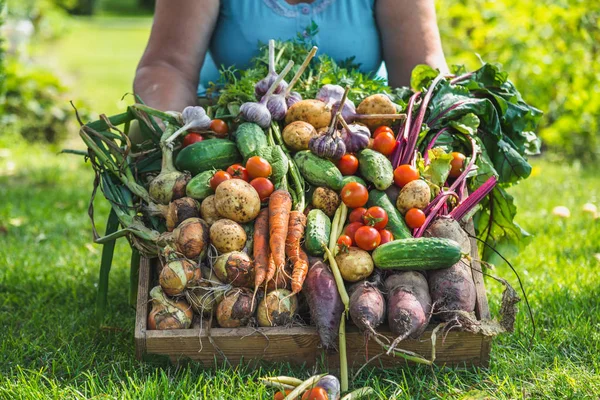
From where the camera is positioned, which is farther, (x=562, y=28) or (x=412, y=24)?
(x=562, y=28)

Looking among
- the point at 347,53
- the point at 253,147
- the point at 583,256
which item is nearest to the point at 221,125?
the point at 253,147

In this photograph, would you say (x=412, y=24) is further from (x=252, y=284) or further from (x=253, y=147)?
(x=252, y=284)

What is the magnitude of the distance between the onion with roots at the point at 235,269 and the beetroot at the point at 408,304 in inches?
18.9

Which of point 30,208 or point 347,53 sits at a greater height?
point 347,53

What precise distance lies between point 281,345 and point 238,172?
65 cm

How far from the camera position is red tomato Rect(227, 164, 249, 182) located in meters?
2.51

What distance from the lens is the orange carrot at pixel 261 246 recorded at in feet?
7.56

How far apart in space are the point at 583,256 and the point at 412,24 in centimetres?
153

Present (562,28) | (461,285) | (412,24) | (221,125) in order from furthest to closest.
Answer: (562,28), (412,24), (221,125), (461,285)

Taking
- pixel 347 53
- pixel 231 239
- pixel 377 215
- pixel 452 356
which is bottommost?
pixel 452 356

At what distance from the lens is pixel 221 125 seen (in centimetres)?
281

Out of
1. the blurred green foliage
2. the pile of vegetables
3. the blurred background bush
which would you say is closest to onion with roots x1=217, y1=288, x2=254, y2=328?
the pile of vegetables

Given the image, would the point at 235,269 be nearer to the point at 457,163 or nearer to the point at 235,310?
the point at 235,310

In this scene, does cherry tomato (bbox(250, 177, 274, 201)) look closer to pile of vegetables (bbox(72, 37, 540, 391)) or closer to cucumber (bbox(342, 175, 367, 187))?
pile of vegetables (bbox(72, 37, 540, 391))
